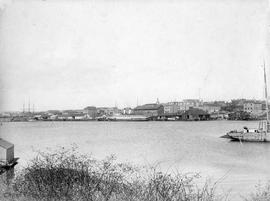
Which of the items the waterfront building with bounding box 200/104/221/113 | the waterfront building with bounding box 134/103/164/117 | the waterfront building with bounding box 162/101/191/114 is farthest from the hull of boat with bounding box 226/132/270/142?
the waterfront building with bounding box 134/103/164/117

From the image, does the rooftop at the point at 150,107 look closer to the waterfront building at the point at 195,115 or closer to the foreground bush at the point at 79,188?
the waterfront building at the point at 195,115

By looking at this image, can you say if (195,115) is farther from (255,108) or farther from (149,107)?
(255,108)

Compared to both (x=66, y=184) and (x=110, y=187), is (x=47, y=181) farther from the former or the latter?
(x=110, y=187)

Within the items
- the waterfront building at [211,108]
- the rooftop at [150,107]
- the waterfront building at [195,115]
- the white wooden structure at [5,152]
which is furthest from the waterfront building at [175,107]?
the white wooden structure at [5,152]

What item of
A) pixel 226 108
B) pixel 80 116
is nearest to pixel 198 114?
pixel 226 108

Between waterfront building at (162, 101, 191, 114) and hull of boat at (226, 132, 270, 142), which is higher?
Result: waterfront building at (162, 101, 191, 114)

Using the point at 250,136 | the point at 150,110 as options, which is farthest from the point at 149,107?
the point at 250,136

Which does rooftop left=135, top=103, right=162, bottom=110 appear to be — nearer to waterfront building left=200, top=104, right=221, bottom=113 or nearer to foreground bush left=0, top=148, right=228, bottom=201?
waterfront building left=200, top=104, right=221, bottom=113

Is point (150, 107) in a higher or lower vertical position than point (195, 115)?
higher

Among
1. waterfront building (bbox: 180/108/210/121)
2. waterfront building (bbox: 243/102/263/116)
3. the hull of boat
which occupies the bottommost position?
the hull of boat
